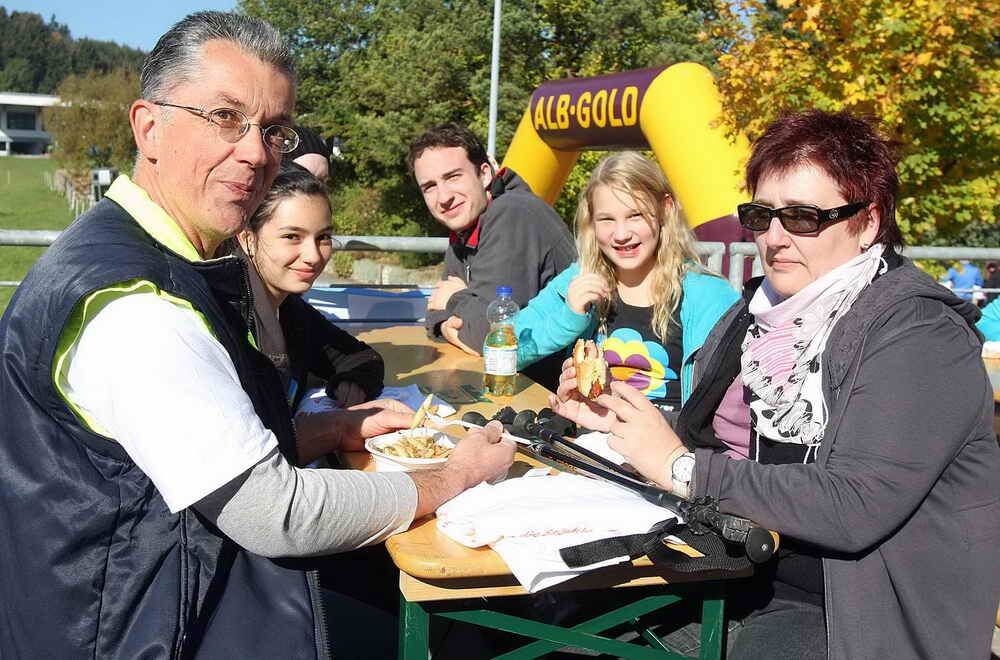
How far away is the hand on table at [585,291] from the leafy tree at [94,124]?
37034 mm

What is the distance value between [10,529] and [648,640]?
148 cm

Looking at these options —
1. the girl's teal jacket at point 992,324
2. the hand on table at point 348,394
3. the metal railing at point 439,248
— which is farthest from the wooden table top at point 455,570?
the girl's teal jacket at point 992,324

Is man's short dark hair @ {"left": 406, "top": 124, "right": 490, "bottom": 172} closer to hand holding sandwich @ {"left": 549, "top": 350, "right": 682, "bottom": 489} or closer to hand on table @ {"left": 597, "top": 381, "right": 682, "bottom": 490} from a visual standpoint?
hand holding sandwich @ {"left": 549, "top": 350, "right": 682, "bottom": 489}

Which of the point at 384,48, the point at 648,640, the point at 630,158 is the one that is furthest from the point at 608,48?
the point at 648,640

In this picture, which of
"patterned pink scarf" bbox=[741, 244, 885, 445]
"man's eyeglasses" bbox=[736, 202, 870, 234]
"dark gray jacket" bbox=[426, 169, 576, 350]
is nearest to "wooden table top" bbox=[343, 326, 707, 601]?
"patterned pink scarf" bbox=[741, 244, 885, 445]

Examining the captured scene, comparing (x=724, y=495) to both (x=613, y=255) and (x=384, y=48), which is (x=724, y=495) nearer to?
(x=613, y=255)

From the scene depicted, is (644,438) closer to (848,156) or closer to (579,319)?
(848,156)

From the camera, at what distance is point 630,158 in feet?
10.1

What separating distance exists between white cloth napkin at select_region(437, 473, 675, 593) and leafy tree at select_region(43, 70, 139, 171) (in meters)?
38.1

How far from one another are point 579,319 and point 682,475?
1.24m

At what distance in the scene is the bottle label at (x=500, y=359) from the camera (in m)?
2.86

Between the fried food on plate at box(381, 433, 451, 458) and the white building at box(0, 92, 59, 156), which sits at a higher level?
the white building at box(0, 92, 59, 156)

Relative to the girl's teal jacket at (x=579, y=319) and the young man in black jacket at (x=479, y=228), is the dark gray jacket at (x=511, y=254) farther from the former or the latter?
the girl's teal jacket at (x=579, y=319)

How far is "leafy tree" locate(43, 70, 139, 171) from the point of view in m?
36.7
